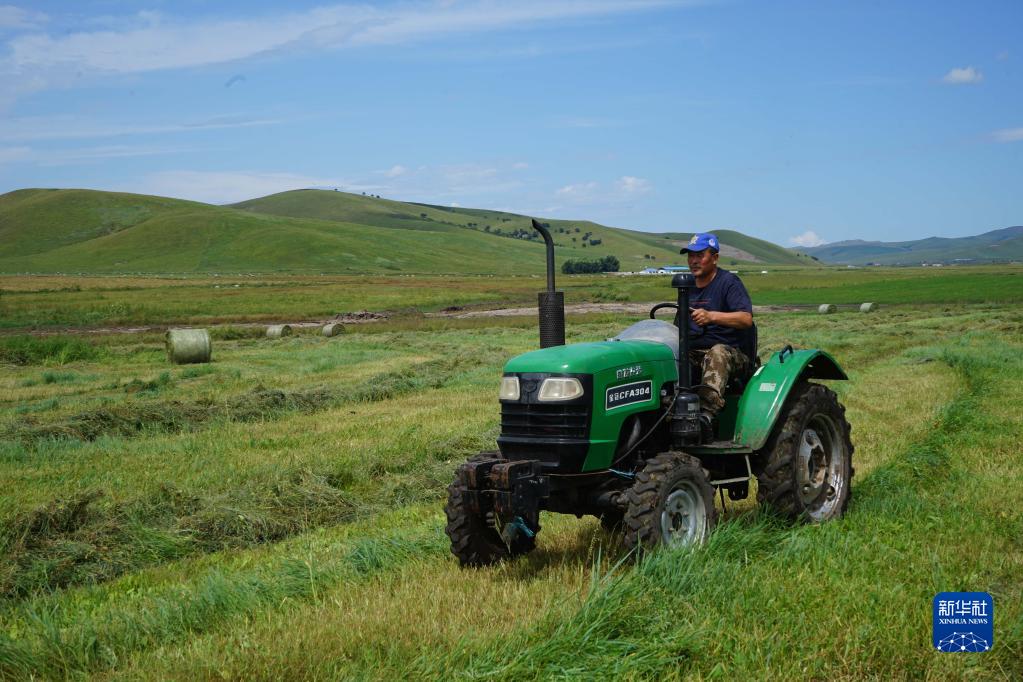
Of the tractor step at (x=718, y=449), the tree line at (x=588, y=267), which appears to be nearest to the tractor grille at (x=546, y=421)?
the tractor step at (x=718, y=449)

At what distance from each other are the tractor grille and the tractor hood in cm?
23

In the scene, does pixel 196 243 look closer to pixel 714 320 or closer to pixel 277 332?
pixel 277 332

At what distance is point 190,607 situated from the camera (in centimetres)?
586

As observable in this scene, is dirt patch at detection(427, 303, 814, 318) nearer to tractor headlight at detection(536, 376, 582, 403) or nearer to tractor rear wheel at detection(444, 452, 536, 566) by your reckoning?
tractor rear wheel at detection(444, 452, 536, 566)

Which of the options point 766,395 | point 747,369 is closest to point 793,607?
point 766,395

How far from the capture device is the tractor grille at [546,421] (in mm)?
6113

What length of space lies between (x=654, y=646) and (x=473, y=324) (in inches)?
1298

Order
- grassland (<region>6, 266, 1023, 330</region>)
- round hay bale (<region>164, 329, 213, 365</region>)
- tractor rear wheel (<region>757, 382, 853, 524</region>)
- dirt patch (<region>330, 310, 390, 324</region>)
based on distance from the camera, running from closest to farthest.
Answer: tractor rear wheel (<region>757, 382, 853, 524</region>), round hay bale (<region>164, 329, 213, 365</region>), dirt patch (<region>330, 310, 390, 324</region>), grassland (<region>6, 266, 1023, 330</region>)

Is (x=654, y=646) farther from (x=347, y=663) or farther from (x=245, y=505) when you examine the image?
(x=245, y=505)

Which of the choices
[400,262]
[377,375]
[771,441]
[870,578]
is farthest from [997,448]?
[400,262]

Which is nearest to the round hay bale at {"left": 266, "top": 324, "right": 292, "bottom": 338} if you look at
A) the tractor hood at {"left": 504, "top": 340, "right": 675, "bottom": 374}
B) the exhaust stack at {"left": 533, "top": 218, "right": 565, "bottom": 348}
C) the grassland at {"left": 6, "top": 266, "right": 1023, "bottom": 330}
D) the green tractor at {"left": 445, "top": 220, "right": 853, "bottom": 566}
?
the grassland at {"left": 6, "top": 266, "right": 1023, "bottom": 330}

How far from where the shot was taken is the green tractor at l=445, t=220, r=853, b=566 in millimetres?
5988

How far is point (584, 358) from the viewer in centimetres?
612

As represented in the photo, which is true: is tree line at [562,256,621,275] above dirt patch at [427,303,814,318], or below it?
above
